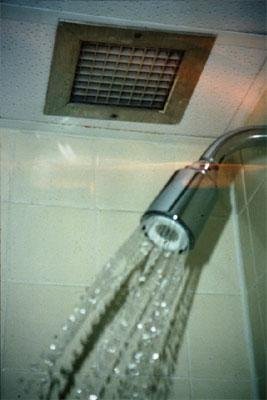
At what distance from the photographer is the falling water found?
0.83 meters

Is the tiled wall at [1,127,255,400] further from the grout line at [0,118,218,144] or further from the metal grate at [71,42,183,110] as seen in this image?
the metal grate at [71,42,183,110]

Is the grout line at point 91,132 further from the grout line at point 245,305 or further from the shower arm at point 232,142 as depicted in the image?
the shower arm at point 232,142

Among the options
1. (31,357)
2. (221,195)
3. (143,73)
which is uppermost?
(143,73)

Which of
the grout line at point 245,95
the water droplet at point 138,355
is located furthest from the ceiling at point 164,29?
the water droplet at point 138,355

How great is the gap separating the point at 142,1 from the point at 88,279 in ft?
1.68

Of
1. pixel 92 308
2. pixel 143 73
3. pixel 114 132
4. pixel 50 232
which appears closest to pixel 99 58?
pixel 143 73

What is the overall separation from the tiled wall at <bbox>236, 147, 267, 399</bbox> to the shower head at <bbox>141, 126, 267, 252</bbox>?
22cm

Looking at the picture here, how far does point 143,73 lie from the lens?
921mm

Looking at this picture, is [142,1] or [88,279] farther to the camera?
[88,279]

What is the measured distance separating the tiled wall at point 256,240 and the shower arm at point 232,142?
169 mm

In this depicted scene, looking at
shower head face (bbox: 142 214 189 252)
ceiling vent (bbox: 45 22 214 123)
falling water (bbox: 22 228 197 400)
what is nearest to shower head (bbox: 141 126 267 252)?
shower head face (bbox: 142 214 189 252)

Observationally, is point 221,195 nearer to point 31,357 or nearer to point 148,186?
point 148,186

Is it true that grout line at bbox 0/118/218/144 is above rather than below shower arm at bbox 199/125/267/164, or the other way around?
above

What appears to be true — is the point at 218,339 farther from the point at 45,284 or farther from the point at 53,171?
the point at 53,171
